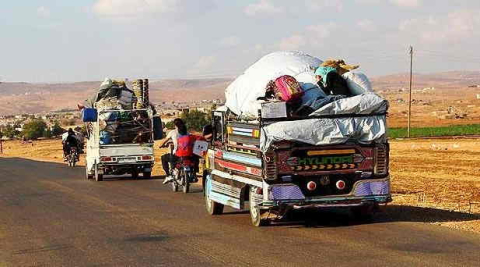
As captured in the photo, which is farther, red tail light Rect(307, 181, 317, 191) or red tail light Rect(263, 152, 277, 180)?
red tail light Rect(307, 181, 317, 191)

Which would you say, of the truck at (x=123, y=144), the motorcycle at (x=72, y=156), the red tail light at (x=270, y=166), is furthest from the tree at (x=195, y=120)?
the red tail light at (x=270, y=166)

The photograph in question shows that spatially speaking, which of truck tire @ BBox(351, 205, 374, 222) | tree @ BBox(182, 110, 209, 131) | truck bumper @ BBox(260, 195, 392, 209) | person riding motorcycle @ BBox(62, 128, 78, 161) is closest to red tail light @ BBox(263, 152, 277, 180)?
truck bumper @ BBox(260, 195, 392, 209)

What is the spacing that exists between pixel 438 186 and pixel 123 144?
10.6m

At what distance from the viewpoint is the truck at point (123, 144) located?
28.1 m

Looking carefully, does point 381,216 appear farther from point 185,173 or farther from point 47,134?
point 47,134

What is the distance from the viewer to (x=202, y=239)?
1270 centimetres

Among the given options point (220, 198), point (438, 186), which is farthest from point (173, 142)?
point (438, 186)

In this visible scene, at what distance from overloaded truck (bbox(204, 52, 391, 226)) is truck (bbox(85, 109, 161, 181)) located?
1447cm

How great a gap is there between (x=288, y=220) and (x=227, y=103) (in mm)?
2343

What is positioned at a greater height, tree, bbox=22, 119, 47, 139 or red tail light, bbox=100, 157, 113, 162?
red tail light, bbox=100, 157, 113, 162

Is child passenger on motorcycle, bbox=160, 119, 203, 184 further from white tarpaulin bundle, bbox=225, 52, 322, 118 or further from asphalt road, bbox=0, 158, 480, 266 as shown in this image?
white tarpaulin bundle, bbox=225, 52, 322, 118

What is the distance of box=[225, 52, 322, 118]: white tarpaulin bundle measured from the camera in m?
13.9

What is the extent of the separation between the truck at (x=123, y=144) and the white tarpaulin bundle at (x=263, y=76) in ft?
44.1

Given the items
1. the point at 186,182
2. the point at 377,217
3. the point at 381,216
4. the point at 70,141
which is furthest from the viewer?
the point at 70,141
